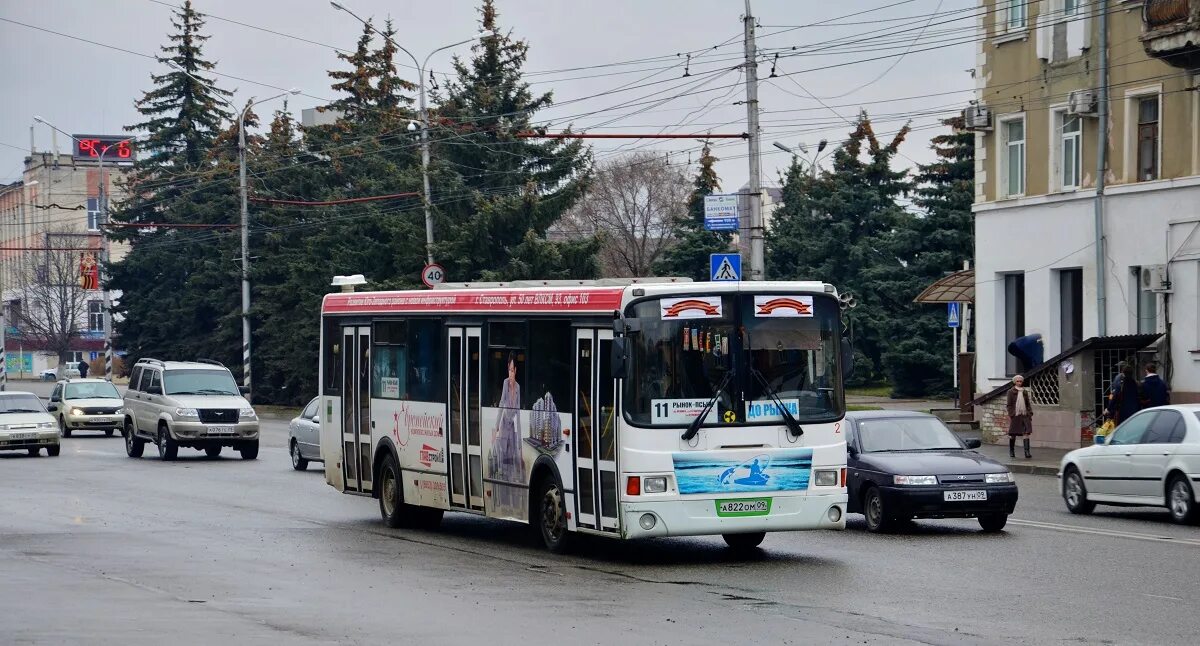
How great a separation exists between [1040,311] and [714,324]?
25.0 metres

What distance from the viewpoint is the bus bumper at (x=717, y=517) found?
1532 centimetres

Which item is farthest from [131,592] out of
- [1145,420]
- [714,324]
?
[1145,420]

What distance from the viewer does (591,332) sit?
16219 mm

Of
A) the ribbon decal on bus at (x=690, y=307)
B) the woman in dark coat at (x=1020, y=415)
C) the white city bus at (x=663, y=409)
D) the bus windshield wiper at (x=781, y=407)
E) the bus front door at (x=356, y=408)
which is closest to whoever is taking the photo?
the white city bus at (x=663, y=409)

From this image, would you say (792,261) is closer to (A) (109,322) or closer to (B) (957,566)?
(A) (109,322)

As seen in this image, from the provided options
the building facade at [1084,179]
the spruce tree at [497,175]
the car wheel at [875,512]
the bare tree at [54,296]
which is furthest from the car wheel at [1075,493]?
the bare tree at [54,296]

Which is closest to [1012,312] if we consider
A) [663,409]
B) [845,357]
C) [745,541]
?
[745,541]

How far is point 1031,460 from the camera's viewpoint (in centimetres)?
3256

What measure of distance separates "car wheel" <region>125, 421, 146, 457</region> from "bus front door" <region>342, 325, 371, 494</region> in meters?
16.9

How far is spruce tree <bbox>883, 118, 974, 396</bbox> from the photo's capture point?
57125mm

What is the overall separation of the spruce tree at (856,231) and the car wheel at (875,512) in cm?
4097

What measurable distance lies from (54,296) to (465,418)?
328 ft

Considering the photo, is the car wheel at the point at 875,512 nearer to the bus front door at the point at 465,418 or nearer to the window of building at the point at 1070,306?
the bus front door at the point at 465,418

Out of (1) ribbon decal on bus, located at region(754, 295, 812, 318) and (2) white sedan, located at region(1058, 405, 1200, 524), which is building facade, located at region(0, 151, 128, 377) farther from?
(1) ribbon decal on bus, located at region(754, 295, 812, 318)
